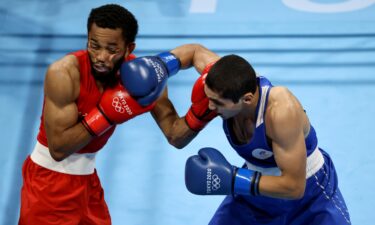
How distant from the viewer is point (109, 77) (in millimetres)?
2811

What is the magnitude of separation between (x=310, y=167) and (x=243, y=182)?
0.38m

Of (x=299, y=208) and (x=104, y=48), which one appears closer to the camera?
(x=104, y=48)

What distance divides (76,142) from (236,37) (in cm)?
266

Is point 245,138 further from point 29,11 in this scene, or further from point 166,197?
point 29,11

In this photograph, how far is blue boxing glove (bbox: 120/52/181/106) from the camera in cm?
265

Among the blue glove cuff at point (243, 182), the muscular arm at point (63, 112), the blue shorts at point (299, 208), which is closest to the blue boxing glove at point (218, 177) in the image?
the blue glove cuff at point (243, 182)

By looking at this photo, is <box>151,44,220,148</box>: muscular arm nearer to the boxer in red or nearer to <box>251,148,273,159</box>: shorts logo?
the boxer in red

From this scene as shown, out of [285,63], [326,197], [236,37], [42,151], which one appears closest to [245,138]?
[326,197]

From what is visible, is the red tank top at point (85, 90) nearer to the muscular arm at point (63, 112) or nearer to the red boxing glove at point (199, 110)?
the muscular arm at point (63, 112)

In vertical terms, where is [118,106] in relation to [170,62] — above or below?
below

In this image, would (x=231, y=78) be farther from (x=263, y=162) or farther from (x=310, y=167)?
(x=310, y=167)

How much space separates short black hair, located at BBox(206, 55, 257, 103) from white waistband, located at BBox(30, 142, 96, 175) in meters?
0.76

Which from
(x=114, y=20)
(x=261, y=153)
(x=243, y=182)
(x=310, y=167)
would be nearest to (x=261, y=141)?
(x=261, y=153)

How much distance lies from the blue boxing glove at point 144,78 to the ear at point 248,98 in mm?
418
